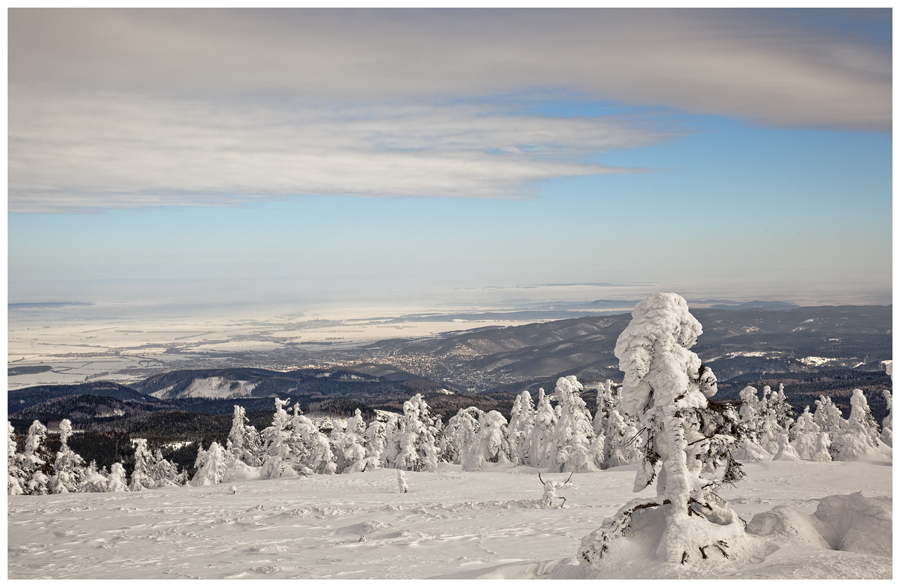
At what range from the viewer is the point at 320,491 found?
112ft

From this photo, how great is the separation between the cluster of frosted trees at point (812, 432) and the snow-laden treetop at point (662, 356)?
2436 centimetres

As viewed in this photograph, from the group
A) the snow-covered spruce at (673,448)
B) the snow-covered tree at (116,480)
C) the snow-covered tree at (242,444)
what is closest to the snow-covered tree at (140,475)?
the snow-covered tree at (116,480)

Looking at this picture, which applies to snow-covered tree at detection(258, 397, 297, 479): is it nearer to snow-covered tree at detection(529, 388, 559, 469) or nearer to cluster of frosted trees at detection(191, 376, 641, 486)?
cluster of frosted trees at detection(191, 376, 641, 486)

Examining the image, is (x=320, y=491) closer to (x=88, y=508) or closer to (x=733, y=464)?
(x=88, y=508)

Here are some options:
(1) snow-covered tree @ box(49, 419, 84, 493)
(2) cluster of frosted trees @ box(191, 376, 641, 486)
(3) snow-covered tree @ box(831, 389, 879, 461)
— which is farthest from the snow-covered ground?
(1) snow-covered tree @ box(49, 419, 84, 493)

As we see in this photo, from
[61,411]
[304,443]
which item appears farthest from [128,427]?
[304,443]

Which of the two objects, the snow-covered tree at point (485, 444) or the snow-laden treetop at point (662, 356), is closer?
the snow-laden treetop at point (662, 356)

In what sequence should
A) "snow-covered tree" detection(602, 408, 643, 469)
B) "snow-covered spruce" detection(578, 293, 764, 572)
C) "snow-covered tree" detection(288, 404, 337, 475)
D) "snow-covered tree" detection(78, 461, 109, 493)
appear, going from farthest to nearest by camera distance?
"snow-covered tree" detection(602, 408, 643, 469) → "snow-covered tree" detection(78, 461, 109, 493) → "snow-covered tree" detection(288, 404, 337, 475) → "snow-covered spruce" detection(578, 293, 764, 572)

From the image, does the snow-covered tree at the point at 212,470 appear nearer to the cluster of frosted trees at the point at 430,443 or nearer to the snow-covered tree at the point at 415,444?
the cluster of frosted trees at the point at 430,443

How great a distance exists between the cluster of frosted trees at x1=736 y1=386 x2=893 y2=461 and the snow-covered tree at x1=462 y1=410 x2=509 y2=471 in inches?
720

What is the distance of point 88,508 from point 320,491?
1036cm

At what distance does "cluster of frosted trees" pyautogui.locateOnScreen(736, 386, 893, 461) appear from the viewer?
138ft

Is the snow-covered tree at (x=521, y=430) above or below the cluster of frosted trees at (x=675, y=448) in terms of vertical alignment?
below

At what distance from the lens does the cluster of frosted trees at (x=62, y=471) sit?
1701 inches
